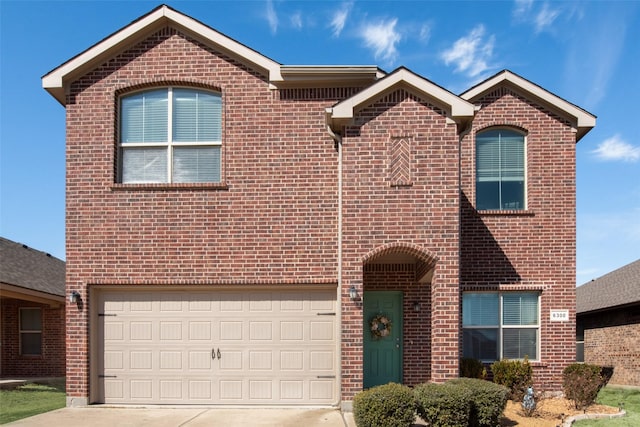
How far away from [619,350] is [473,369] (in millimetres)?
8828

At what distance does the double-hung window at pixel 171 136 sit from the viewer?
1059cm

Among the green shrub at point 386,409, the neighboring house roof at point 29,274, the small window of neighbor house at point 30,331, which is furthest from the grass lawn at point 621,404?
the small window of neighbor house at point 30,331

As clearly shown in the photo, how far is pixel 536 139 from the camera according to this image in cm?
1211

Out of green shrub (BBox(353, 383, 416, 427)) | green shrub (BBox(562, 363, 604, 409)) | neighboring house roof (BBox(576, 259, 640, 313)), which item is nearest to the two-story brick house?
green shrub (BBox(353, 383, 416, 427))

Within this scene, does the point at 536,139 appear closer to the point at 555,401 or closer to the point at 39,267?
the point at 555,401

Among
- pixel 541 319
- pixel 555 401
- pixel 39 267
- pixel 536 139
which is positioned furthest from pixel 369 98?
pixel 39 267

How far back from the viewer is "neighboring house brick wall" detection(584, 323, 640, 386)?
15695 millimetres

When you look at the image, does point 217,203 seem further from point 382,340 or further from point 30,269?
point 30,269

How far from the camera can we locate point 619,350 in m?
16.7

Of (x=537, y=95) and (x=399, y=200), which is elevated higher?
(x=537, y=95)

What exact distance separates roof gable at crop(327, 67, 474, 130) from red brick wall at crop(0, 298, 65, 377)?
13331mm

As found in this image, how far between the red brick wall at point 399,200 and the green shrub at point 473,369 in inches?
70.8

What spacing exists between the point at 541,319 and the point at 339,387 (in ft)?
17.5

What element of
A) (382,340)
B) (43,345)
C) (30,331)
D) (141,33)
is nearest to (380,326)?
(382,340)
